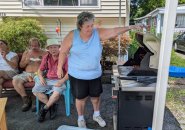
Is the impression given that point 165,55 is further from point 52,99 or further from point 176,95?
point 176,95

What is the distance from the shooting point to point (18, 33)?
6.25 meters

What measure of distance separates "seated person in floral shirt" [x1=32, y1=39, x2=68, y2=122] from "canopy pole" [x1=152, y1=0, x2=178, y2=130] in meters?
1.71

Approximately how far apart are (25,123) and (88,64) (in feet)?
4.34

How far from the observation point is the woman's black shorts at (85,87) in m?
2.67

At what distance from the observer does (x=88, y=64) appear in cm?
254

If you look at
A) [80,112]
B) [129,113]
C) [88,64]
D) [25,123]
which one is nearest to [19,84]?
[25,123]

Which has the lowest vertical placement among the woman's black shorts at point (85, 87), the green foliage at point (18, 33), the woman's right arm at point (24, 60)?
the woman's black shorts at point (85, 87)

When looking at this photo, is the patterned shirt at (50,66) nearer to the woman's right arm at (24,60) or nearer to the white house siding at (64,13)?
the woman's right arm at (24,60)

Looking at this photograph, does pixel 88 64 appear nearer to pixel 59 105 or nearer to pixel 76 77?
pixel 76 77

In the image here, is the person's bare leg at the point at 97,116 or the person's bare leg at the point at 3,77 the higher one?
the person's bare leg at the point at 3,77

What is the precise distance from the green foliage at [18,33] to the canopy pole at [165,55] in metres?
5.06

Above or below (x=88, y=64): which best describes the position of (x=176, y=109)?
below

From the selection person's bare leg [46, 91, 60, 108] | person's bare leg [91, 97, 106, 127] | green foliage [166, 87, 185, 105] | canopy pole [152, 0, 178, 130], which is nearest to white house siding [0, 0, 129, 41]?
green foliage [166, 87, 185, 105]

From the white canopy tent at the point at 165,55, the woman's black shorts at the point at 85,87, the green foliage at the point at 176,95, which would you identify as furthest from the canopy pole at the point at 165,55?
the green foliage at the point at 176,95
